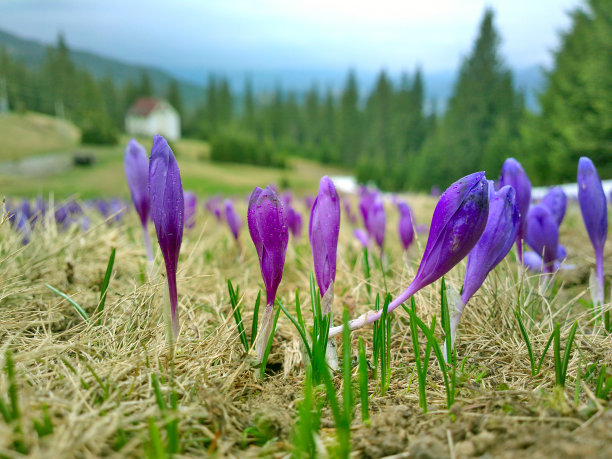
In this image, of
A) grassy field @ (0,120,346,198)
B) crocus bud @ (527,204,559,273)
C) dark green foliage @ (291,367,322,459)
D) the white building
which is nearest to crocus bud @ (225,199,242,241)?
crocus bud @ (527,204,559,273)

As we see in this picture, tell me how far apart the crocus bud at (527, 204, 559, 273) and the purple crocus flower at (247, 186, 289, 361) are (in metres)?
1.02

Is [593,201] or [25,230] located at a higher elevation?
[593,201]

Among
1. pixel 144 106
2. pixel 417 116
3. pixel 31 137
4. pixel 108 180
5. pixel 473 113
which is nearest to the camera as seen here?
pixel 108 180

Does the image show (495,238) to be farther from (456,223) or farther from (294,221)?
(294,221)

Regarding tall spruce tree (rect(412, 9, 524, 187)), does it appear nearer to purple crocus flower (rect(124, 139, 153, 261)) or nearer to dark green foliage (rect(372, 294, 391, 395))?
purple crocus flower (rect(124, 139, 153, 261))

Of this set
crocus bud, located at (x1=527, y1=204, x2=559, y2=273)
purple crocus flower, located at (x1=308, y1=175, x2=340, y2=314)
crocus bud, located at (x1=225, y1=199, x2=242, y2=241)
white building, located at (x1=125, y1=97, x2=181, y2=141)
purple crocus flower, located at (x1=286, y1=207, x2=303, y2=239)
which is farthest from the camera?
white building, located at (x1=125, y1=97, x2=181, y2=141)

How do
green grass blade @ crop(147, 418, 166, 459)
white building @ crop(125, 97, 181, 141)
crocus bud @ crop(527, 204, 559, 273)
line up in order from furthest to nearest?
white building @ crop(125, 97, 181, 141), crocus bud @ crop(527, 204, 559, 273), green grass blade @ crop(147, 418, 166, 459)

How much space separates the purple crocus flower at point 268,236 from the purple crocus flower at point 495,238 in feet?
1.71

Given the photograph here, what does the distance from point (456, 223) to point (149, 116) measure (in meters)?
67.9

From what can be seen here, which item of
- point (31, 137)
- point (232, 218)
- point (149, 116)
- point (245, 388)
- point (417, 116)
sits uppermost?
point (149, 116)

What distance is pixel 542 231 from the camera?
174cm

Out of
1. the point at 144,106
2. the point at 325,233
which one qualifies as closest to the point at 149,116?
the point at 144,106

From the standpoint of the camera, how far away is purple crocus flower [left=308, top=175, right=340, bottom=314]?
4.33ft

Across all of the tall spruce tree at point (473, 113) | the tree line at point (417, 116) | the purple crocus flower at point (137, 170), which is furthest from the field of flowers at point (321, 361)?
the tall spruce tree at point (473, 113)
